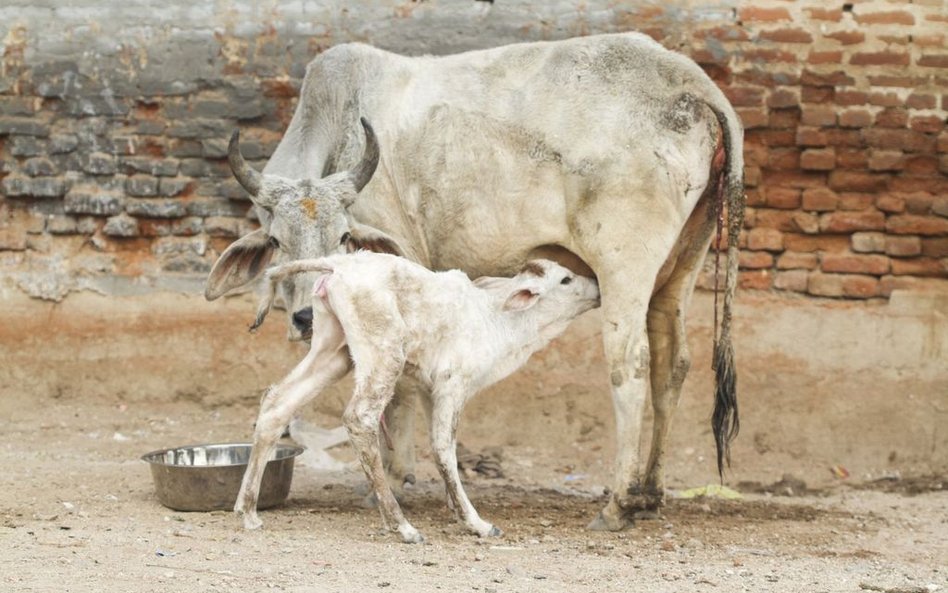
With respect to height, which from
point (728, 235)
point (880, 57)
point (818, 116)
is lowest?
point (728, 235)

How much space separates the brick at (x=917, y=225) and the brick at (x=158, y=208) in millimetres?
4253

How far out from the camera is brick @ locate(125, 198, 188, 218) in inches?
359

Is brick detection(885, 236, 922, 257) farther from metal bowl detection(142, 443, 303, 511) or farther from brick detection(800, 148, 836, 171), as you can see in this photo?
metal bowl detection(142, 443, 303, 511)

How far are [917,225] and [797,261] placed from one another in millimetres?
724

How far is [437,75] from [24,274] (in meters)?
3.31

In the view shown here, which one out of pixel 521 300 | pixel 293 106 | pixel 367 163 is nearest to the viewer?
pixel 521 300

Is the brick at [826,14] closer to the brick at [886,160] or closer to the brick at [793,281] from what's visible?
the brick at [886,160]

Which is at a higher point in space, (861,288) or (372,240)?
(372,240)

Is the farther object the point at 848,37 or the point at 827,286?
the point at 827,286

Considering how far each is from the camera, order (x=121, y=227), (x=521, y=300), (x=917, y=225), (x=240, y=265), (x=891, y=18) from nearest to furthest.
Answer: (x=521, y=300) < (x=240, y=265) < (x=891, y=18) < (x=917, y=225) < (x=121, y=227)

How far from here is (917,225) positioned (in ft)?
28.5

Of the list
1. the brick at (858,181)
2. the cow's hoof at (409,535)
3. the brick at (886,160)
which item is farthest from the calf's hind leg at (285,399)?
the brick at (886,160)

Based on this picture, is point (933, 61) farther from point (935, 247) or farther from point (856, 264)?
point (856, 264)

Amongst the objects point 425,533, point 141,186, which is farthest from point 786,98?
point 141,186
